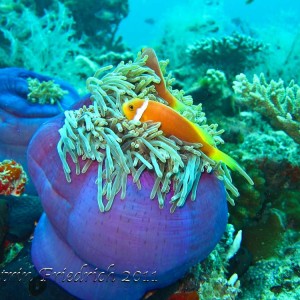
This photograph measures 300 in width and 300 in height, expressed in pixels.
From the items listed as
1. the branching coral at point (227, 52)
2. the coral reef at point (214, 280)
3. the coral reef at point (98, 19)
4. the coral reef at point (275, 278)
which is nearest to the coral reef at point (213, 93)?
the coral reef at point (275, 278)

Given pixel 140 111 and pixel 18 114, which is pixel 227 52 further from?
pixel 140 111

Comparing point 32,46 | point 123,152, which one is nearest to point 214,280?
point 123,152

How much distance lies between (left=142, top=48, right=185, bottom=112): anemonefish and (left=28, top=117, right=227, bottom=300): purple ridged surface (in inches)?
23.5

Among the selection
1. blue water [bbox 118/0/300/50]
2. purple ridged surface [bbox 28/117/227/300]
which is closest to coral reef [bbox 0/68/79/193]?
purple ridged surface [bbox 28/117/227/300]

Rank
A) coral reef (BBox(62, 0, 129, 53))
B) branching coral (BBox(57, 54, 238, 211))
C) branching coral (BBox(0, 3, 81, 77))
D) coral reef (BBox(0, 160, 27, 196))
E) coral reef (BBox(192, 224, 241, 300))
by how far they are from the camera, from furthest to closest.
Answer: coral reef (BBox(62, 0, 129, 53)) → branching coral (BBox(0, 3, 81, 77)) → coral reef (BBox(0, 160, 27, 196)) → coral reef (BBox(192, 224, 241, 300)) → branching coral (BBox(57, 54, 238, 211))

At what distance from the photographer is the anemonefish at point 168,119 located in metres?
1.81

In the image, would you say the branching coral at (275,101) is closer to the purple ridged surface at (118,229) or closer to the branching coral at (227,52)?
the purple ridged surface at (118,229)

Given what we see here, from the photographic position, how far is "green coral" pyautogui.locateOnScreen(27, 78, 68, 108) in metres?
3.07

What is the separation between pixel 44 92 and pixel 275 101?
2.34 metres

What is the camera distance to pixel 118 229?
5.62ft

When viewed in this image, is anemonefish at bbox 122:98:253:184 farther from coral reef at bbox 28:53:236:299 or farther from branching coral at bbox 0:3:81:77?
branching coral at bbox 0:3:81:77

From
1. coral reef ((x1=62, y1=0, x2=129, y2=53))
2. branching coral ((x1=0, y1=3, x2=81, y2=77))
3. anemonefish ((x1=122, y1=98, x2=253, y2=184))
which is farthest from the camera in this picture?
coral reef ((x1=62, y1=0, x2=129, y2=53))

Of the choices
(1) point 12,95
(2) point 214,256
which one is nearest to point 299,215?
(2) point 214,256

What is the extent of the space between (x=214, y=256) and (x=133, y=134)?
1225 millimetres
